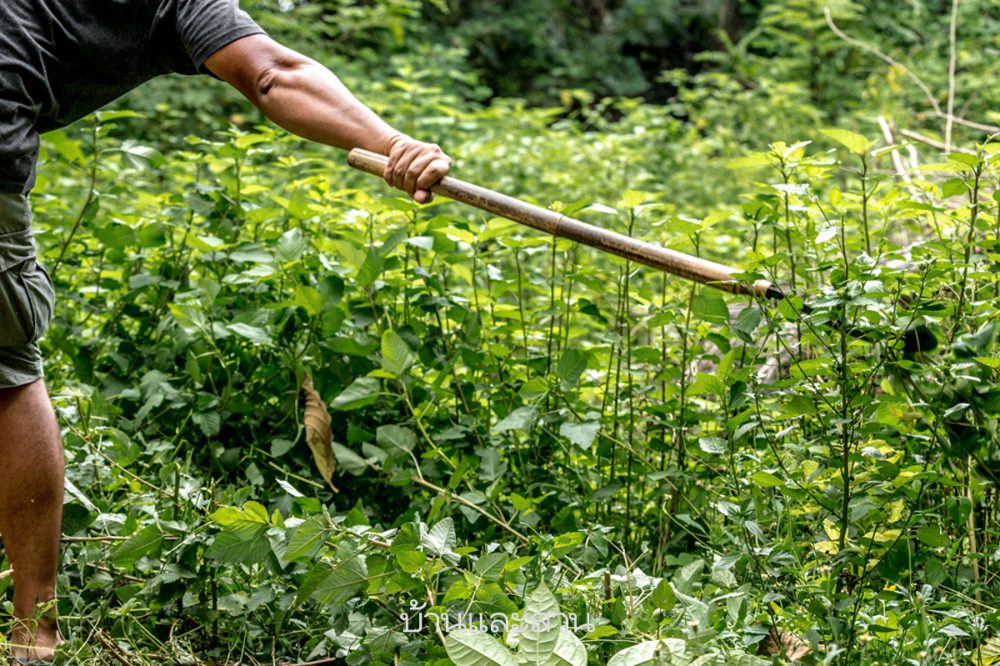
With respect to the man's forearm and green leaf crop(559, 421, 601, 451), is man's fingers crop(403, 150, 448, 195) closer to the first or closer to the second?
the man's forearm

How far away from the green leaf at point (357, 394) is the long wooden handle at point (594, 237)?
1.74 ft

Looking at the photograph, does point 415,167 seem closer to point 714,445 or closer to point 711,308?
point 711,308

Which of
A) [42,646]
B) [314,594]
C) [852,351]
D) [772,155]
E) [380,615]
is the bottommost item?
[42,646]

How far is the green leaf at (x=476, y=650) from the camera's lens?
156 cm

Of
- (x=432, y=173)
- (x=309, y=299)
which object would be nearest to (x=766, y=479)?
(x=432, y=173)

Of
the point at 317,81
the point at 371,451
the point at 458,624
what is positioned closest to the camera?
the point at 458,624

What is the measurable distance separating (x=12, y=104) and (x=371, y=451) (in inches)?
42.1

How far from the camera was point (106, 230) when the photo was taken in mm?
3020

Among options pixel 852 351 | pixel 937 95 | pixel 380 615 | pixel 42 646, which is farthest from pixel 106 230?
pixel 937 95

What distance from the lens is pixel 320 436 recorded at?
103 inches

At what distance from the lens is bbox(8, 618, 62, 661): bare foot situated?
6.84 feet

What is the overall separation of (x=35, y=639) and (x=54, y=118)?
3.45ft

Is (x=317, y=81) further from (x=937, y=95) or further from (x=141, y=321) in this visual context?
(x=937, y=95)

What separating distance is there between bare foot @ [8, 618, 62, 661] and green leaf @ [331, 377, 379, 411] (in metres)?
0.76
